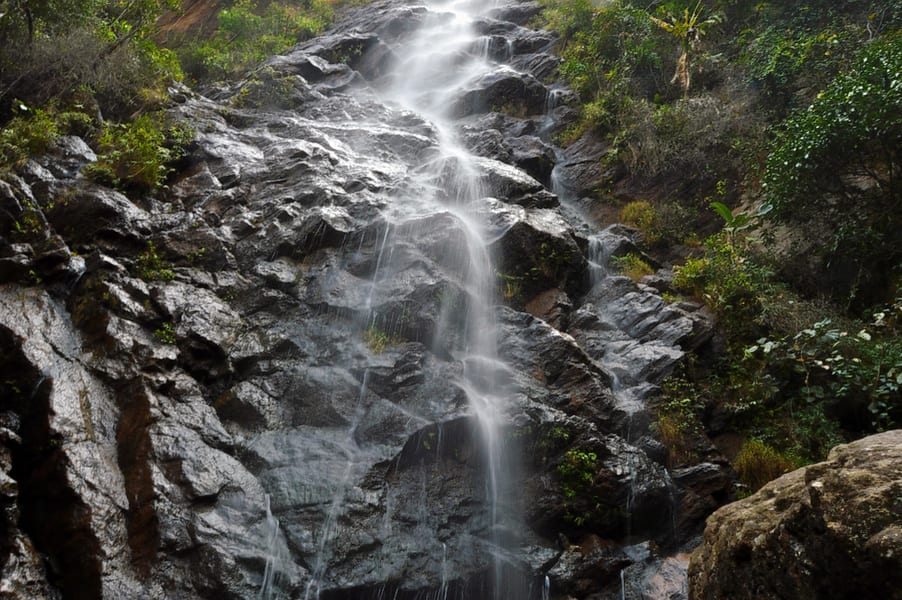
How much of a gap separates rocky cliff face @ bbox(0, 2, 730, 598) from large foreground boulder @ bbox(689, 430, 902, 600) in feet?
8.40

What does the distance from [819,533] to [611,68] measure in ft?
50.0

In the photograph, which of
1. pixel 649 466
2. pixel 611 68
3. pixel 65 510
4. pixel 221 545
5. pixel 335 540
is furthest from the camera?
pixel 611 68

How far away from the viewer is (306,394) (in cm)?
715

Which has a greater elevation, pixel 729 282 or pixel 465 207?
pixel 465 207

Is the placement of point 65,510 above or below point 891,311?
below

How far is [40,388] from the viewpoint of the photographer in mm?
5617

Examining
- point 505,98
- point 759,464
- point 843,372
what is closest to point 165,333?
point 759,464

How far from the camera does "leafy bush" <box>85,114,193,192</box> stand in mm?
8305

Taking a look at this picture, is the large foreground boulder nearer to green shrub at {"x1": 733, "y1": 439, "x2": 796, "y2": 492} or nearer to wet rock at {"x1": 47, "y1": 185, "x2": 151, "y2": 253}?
green shrub at {"x1": 733, "y1": 439, "x2": 796, "y2": 492}

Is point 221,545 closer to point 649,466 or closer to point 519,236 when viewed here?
point 649,466

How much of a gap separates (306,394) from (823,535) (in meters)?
5.78

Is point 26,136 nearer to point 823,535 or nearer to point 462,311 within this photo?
point 462,311

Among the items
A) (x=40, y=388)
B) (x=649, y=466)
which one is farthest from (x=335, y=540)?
(x=649, y=466)

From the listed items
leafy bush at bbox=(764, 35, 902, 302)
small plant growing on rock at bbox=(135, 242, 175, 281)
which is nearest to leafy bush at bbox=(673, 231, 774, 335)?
leafy bush at bbox=(764, 35, 902, 302)
